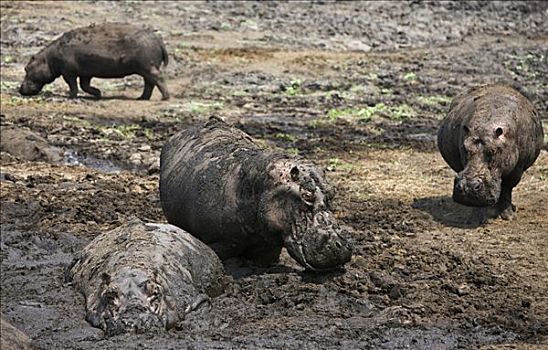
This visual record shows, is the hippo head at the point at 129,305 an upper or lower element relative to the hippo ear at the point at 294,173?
lower

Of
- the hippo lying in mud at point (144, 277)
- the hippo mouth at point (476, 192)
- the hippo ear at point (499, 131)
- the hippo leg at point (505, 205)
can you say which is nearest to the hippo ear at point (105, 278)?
the hippo lying in mud at point (144, 277)

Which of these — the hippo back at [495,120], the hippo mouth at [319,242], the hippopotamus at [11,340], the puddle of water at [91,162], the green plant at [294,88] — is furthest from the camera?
the green plant at [294,88]

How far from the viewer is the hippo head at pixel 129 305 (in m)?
7.88

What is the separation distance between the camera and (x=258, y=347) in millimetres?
7801

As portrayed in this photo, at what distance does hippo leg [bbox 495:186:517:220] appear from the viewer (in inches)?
447

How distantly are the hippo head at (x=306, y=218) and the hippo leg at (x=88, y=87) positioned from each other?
11248 millimetres

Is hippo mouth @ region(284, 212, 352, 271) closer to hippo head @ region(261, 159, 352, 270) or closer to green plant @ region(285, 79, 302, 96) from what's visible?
hippo head @ region(261, 159, 352, 270)

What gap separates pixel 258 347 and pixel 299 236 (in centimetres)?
114

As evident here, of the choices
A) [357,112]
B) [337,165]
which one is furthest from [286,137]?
[357,112]

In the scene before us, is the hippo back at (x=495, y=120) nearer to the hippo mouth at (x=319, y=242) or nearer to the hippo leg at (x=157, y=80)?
the hippo mouth at (x=319, y=242)

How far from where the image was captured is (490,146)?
10.8 m

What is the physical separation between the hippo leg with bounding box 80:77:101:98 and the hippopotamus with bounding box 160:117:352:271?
938 centimetres

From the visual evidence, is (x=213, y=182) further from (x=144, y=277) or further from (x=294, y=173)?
(x=144, y=277)

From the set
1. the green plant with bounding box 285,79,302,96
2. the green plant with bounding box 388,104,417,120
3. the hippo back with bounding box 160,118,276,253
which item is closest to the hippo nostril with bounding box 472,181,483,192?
the hippo back with bounding box 160,118,276,253
